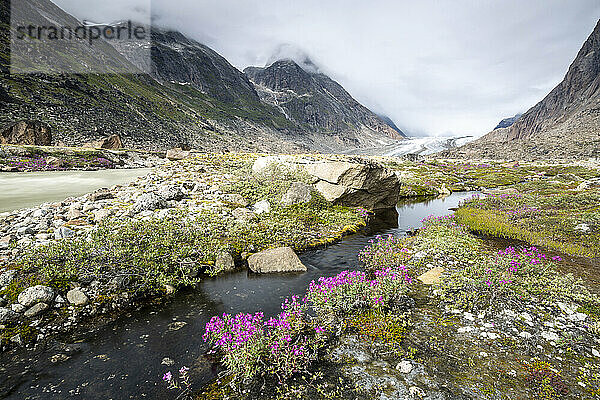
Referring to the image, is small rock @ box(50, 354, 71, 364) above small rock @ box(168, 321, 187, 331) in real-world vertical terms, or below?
below

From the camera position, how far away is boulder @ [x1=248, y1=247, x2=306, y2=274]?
12.0 meters

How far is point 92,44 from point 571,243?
238 metres

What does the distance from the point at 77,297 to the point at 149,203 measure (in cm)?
806

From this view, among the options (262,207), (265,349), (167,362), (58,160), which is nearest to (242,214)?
(262,207)

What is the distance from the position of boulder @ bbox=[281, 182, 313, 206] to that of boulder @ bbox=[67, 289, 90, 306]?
13590 mm

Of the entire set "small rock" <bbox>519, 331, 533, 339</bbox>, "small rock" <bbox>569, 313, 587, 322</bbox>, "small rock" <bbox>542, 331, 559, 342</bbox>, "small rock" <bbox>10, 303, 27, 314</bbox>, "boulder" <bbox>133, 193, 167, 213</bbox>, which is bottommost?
"small rock" <bbox>10, 303, 27, 314</bbox>

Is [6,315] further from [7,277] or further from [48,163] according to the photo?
[48,163]

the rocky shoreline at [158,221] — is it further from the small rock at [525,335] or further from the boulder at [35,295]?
the small rock at [525,335]

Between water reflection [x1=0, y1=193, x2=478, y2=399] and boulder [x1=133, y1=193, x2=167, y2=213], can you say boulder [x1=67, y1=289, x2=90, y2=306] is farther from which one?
boulder [x1=133, y1=193, x2=167, y2=213]

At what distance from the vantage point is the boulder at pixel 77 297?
27.0ft

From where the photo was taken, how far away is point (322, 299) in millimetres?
8586

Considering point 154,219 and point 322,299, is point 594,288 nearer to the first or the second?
point 322,299

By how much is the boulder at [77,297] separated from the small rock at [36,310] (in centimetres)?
56

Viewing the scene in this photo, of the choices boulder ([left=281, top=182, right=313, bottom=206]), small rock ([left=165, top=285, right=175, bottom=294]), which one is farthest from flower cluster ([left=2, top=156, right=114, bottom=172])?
small rock ([left=165, top=285, right=175, bottom=294])
